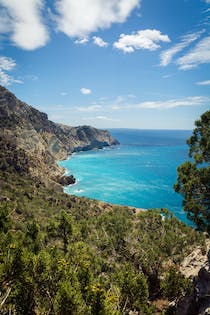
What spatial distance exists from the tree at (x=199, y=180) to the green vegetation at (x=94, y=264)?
6.02 m

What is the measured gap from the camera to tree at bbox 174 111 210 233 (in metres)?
17.7

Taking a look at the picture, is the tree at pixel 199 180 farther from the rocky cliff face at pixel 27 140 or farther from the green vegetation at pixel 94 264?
the rocky cliff face at pixel 27 140

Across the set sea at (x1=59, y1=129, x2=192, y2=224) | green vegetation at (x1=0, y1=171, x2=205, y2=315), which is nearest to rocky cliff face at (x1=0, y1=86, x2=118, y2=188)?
sea at (x1=59, y1=129, x2=192, y2=224)

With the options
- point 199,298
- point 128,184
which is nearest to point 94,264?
point 199,298

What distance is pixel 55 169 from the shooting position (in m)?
132

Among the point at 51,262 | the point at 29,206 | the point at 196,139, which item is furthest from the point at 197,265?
the point at 29,206

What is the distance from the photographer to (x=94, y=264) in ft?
83.2

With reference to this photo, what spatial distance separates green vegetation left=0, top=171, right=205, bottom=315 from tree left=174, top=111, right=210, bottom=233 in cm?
602

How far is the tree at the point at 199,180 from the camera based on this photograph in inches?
697

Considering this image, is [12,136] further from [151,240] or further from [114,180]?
[151,240]

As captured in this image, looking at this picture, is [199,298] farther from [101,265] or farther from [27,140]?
[27,140]

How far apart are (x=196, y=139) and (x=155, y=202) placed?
78698mm

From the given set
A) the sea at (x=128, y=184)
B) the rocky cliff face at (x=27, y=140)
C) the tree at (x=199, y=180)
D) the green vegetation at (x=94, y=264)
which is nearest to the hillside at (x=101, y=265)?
the green vegetation at (x=94, y=264)

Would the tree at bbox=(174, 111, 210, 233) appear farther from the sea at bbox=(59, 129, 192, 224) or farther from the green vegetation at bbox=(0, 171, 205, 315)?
the sea at bbox=(59, 129, 192, 224)
